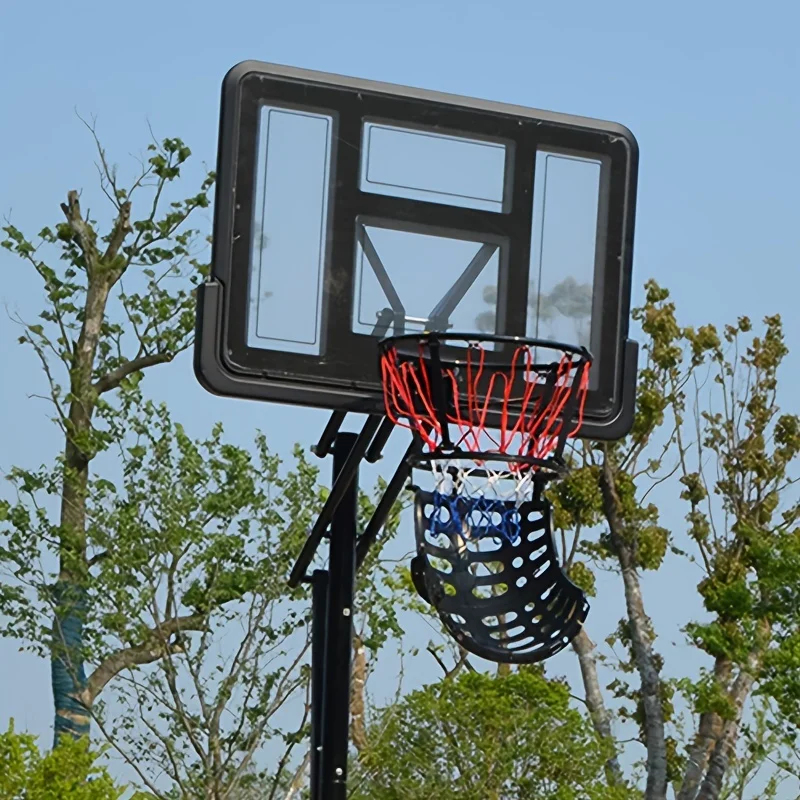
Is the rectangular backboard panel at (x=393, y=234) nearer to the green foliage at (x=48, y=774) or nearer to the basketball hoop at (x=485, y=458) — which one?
the basketball hoop at (x=485, y=458)

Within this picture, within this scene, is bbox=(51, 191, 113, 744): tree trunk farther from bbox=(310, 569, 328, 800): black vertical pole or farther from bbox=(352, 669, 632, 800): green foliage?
bbox=(310, 569, 328, 800): black vertical pole

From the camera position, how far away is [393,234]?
4355 millimetres

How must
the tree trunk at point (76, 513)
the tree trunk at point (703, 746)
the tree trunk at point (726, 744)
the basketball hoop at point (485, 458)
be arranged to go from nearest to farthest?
the basketball hoop at point (485, 458) < the tree trunk at point (76, 513) < the tree trunk at point (726, 744) < the tree trunk at point (703, 746)

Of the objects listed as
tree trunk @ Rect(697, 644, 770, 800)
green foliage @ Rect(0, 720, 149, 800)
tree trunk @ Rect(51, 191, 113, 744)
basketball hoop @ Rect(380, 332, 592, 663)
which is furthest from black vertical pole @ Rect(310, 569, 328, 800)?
tree trunk @ Rect(697, 644, 770, 800)

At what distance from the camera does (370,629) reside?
442 inches

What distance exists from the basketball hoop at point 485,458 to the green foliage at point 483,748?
256 inches

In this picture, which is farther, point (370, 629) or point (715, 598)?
point (715, 598)

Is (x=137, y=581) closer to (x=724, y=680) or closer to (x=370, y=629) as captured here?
(x=370, y=629)

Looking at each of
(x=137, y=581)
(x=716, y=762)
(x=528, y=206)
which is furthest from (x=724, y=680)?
(x=528, y=206)

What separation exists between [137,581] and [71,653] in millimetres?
787

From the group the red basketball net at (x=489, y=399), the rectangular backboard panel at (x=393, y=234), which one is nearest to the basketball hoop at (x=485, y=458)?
the red basketball net at (x=489, y=399)

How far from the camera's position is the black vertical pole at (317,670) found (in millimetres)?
4875

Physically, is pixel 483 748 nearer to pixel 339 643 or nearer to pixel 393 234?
pixel 339 643

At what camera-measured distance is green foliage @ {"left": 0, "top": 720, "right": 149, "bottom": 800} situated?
29.4 feet
